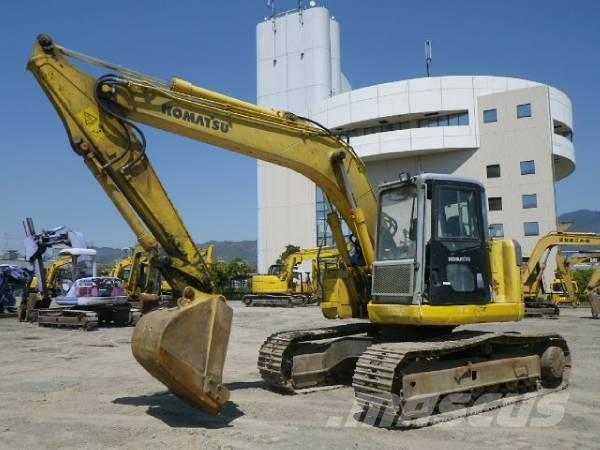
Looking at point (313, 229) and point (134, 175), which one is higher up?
point (313, 229)

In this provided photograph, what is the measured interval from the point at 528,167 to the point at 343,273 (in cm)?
3789

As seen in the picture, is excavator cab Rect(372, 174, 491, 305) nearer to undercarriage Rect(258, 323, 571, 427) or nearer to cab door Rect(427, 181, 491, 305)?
cab door Rect(427, 181, 491, 305)

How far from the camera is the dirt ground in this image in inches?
250

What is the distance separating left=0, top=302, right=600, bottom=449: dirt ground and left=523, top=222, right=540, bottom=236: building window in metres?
33.2

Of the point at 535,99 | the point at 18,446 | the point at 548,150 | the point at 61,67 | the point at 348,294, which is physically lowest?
the point at 18,446

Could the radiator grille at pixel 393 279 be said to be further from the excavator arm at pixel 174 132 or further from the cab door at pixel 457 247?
the excavator arm at pixel 174 132

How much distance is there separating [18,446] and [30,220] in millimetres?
21040

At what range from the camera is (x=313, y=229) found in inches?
2160

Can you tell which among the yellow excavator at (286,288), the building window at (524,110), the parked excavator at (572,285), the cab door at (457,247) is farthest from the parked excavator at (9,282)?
the building window at (524,110)

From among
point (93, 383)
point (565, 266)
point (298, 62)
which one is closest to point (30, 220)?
point (93, 383)

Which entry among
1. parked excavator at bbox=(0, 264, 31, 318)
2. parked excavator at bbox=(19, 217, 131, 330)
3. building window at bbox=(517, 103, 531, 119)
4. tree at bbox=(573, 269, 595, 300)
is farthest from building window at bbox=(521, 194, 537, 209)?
parked excavator at bbox=(0, 264, 31, 318)

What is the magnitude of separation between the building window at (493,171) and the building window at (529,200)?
102 inches

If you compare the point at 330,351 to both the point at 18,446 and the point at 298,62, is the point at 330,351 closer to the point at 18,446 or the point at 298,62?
the point at 18,446

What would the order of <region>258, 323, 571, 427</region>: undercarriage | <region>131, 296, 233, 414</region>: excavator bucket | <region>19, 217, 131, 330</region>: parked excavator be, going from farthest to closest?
<region>19, 217, 131, 330</region>: parked excavator → <region>258, 323, 571, 427</region>: undercarriage → <region>131, 296, 233, 414</region>: excavator bucket
